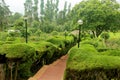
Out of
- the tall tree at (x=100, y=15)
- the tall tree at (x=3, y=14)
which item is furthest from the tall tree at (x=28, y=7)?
the tall tree at (x=100, y=15)

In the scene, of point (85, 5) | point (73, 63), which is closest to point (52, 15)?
point (85, 5)

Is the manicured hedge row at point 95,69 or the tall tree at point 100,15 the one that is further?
the tall tree at point 100,15

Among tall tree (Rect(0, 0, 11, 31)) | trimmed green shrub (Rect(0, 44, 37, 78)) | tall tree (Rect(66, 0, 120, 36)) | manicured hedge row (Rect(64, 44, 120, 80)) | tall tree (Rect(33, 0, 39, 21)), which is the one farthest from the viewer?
tall tree (Rect(33, 0, 39, 21))

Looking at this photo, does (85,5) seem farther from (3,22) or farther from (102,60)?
(102,60)

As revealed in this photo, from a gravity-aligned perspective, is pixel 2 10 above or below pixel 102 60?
above

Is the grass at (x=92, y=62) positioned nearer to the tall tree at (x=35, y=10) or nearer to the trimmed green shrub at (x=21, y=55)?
the trimmed green shrub at (x=21, y=55)

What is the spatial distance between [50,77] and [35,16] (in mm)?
59902

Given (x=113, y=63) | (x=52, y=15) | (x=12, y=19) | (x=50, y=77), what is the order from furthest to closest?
(x=52, y=15)
(x=12, y=19)
(x=50, y=77)
(x=113, y=63)

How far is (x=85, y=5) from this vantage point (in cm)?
3712

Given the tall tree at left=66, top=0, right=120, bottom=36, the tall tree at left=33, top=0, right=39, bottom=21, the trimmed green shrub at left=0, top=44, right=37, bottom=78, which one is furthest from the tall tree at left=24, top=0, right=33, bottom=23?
the trimmed green shrub at left=0, top=44, right=37, bottom=78

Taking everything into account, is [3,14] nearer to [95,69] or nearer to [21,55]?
[21,55]

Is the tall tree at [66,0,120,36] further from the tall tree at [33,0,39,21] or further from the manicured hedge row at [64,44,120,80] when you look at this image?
the tall tree at [33,0,39,21]

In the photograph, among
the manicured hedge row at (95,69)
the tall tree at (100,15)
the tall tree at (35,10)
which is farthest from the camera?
the tall tree at (35,10)

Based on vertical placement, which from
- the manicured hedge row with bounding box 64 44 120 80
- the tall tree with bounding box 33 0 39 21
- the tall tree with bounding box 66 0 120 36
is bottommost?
the manicured hedge row with bounding box 64 44 120 80
